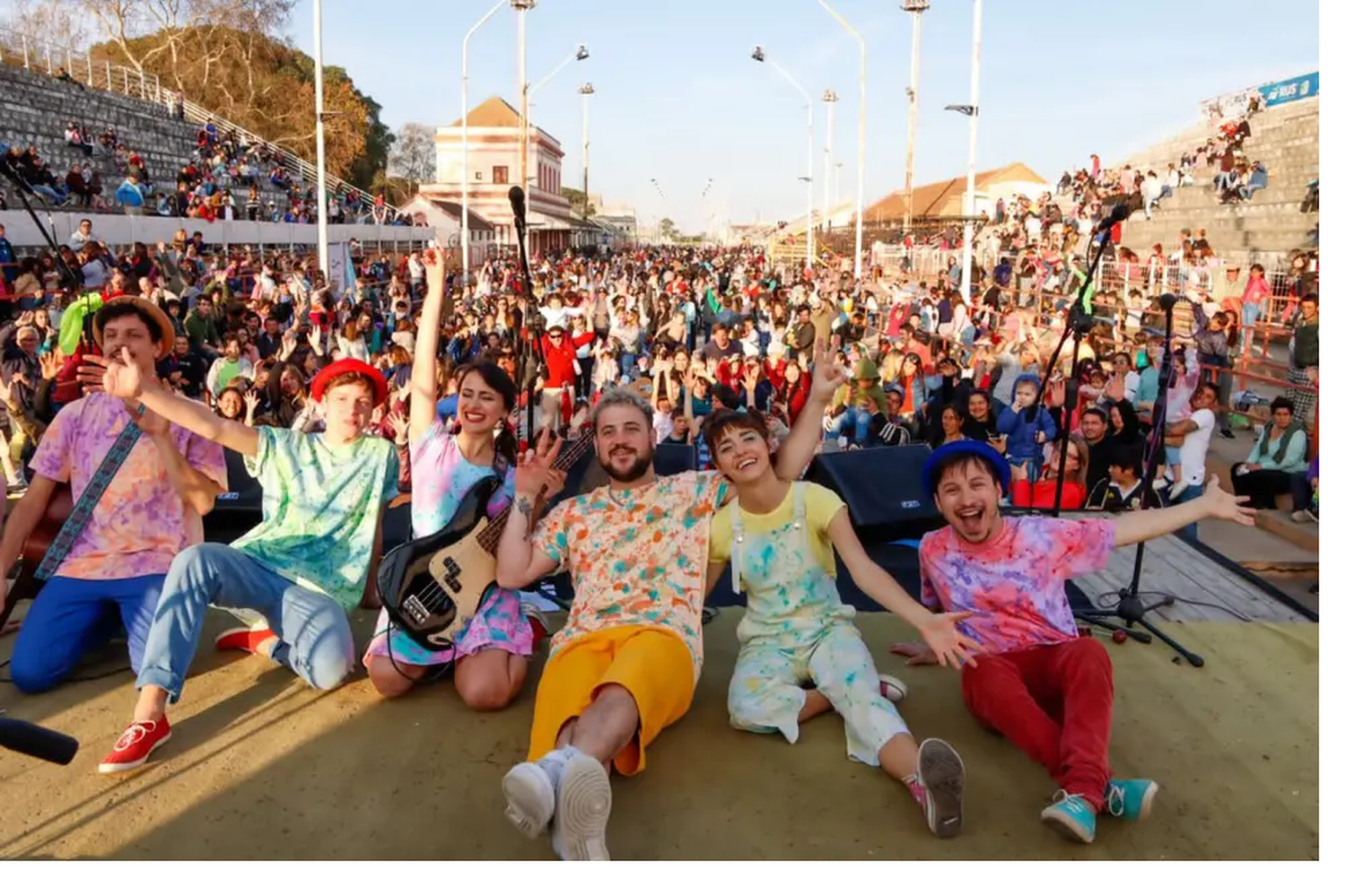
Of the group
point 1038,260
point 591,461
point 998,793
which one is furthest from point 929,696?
point 1038,260

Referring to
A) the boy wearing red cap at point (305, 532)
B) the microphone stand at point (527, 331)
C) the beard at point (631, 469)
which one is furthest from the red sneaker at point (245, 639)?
the beard at point (631, 469)

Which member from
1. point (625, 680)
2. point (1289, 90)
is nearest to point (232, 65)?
point (1289, 90)

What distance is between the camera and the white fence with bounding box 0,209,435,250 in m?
13.0

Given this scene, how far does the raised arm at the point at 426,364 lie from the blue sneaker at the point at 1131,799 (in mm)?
2474

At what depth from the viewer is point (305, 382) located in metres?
8.61

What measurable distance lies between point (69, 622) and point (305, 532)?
33.0 inches

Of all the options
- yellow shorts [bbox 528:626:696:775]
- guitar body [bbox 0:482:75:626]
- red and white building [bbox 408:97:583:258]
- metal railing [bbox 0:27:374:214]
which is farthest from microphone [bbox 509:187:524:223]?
red and white building [bbox 408:97:583:258]

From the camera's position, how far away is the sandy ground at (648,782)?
2.52 m

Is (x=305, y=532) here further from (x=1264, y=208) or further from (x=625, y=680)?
(x=1264, y=208)

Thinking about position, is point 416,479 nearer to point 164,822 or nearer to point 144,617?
point 144,617

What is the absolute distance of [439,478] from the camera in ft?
11.6

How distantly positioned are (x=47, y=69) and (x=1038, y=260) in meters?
25.6

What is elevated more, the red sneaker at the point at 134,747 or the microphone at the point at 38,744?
the microphone at the point at 38,744

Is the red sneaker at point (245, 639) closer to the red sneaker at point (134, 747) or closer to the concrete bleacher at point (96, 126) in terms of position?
the red sneaker at point (134, 747)
